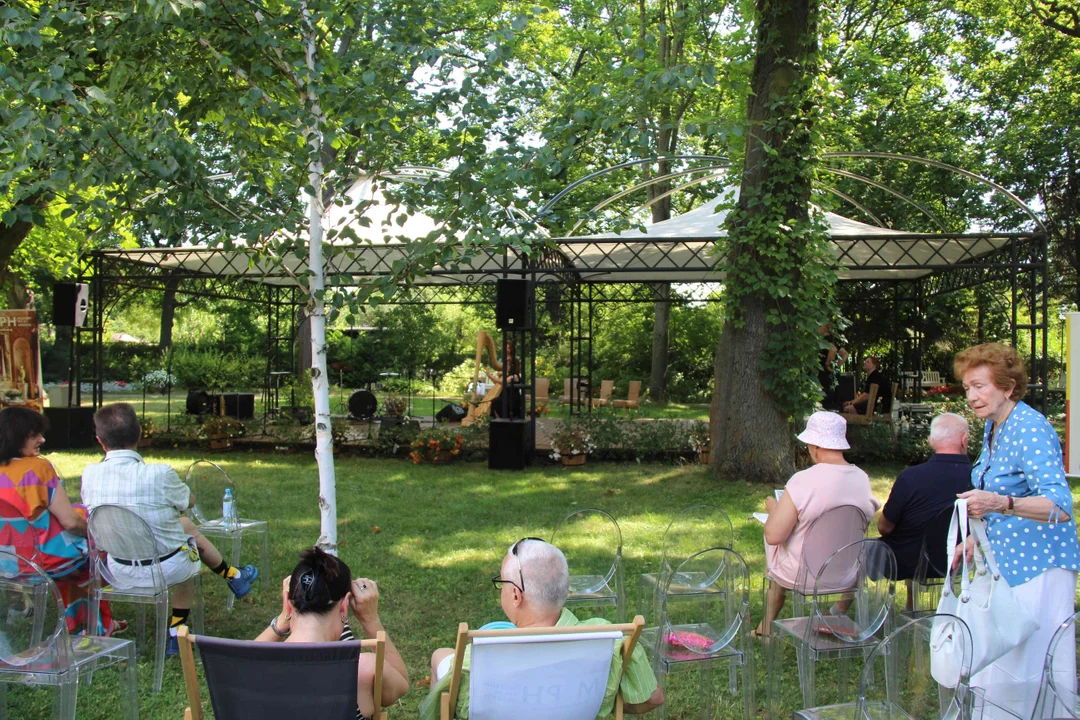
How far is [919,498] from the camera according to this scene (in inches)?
147

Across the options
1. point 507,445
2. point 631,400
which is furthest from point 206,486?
point 631,400

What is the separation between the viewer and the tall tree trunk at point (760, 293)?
8219mm

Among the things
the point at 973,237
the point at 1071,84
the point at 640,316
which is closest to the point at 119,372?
the point at 640,316

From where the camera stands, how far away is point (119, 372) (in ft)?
83.6

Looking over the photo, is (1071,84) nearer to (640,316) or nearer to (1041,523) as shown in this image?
(640,316)

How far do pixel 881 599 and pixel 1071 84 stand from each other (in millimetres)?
18036

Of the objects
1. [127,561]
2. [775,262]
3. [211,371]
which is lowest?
[127,561]

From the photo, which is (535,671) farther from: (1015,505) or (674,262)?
(674,262)

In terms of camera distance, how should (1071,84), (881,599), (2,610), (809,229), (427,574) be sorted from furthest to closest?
(1071,84) < (809,229) < (427,574) < (881,599) < (2,610)

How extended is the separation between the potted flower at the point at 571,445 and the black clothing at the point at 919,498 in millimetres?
6347

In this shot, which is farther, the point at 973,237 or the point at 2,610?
the point at 973,237

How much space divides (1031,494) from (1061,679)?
21.6 inches

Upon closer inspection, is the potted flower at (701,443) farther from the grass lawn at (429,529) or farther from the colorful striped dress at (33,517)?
the colorful striped dress at (33,517)

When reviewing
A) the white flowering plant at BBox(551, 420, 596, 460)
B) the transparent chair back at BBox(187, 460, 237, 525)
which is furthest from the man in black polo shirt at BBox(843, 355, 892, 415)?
the transparent chair back at BBox(187, 460, 237, 525)
